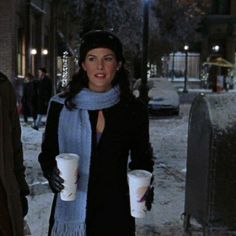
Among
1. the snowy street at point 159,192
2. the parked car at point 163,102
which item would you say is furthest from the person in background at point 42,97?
the parked car at point 163,102

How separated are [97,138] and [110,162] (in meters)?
0.14

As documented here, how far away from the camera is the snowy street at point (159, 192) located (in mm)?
6129

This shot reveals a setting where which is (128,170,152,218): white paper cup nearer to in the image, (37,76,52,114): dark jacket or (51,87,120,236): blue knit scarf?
(51,87,120,236): blue knit scarf

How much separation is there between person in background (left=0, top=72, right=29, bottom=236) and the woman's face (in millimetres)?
451

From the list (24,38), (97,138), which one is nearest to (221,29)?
(24,38)

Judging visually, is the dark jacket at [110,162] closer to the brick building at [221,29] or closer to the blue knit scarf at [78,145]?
the blue knit scarf at [78,145]

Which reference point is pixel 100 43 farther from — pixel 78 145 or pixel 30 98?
pixel 30 98

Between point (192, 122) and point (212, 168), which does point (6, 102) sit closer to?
point (212, 168)

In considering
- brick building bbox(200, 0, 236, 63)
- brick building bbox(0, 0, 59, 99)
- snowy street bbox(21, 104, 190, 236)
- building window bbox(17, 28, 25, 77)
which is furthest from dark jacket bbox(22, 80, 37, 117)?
brick building bbox(200, 0, 236, 63)

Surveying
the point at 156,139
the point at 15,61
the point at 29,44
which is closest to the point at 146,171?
the point at 156,139

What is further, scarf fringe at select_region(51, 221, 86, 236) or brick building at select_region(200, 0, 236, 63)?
brick building at select_region(200, 0, 236, 63)

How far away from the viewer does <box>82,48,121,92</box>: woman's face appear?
10.4ft

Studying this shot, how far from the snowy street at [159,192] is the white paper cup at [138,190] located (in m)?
2.91

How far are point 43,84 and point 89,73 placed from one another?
13919mm
